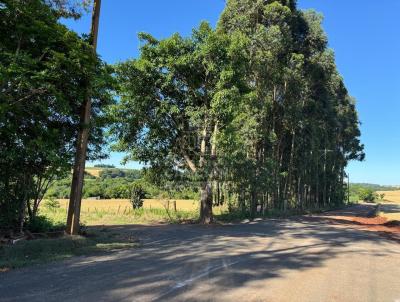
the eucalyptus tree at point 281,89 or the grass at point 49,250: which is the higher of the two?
the eucalyptus tree at point 281,89

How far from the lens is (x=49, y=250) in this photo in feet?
38.1

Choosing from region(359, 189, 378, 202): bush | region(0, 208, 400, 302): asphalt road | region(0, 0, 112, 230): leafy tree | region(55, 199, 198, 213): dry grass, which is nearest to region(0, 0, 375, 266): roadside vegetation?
region(0, 0, 112, 230): leafy tree

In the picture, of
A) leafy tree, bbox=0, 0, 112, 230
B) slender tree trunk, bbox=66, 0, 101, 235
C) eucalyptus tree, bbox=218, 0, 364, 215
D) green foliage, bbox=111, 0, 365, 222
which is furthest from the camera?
eucalyptus tree, bbox=218, 0, 364, 215

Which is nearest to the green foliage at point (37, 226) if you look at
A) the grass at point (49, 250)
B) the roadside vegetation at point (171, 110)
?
→ the roadside vegetation at point (171, 110)

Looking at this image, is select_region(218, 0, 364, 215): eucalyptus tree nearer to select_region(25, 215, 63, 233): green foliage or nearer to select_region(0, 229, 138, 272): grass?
select_region(25, 215, 63, 233): green foliage

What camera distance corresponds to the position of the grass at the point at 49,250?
33.1 feet

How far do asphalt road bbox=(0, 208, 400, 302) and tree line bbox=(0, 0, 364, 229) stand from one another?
412 centimetres

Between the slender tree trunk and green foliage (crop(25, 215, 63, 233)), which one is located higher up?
the slender tree trunk

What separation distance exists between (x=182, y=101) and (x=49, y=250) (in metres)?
15.8

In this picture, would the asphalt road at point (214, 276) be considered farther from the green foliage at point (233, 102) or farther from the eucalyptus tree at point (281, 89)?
the eucalyptus tree at point (281, 89)

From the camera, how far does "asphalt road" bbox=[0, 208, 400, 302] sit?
7.16 m

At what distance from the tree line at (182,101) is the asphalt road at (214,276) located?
4120 mm

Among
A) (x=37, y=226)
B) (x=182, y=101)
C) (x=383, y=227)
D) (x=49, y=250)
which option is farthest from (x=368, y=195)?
(x=49, y=250)

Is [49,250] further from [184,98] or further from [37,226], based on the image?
[184,98]
